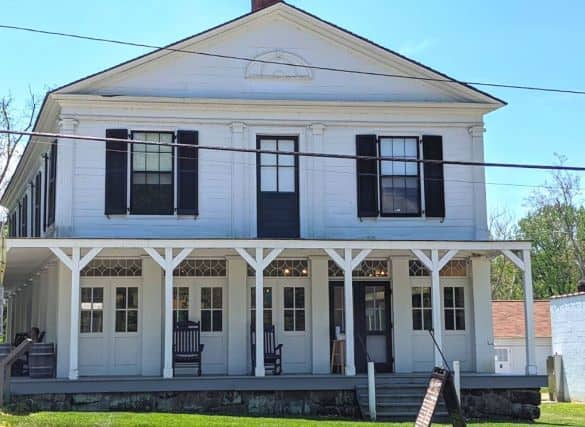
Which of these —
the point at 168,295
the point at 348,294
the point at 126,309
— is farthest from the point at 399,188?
the point at 126,309

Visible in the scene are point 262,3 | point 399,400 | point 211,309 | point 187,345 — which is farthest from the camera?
point 262,3

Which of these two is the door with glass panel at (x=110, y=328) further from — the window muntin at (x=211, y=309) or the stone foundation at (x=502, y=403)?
the stone foundation at (x=502, y=403)

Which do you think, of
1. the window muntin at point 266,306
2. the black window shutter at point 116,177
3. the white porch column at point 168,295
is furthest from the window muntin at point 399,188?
the black window shutter at point 116,177

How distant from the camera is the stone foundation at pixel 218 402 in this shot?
51.6 feet

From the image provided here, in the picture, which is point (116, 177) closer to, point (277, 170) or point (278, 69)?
point (277, 170)

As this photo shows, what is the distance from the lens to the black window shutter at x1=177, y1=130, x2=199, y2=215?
17906 mm

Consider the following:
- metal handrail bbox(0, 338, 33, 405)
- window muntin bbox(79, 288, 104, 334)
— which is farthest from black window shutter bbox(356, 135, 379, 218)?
metal handrail bbox(0, 338, 33, 405)

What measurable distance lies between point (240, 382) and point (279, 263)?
128 inches

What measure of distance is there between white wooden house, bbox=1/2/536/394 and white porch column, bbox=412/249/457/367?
5 cm

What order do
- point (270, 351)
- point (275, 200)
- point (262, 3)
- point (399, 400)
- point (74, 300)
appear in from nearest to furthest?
1. point (74, 300)
2. point (399, 400)
3. point (270, 351)
4. point (275, 200)
5. point (262, 3)

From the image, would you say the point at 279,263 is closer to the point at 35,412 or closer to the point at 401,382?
the point at 401,382

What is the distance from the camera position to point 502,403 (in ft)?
54.9

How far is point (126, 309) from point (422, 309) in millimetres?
6318

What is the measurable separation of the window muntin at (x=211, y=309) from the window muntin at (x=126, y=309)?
140cm
